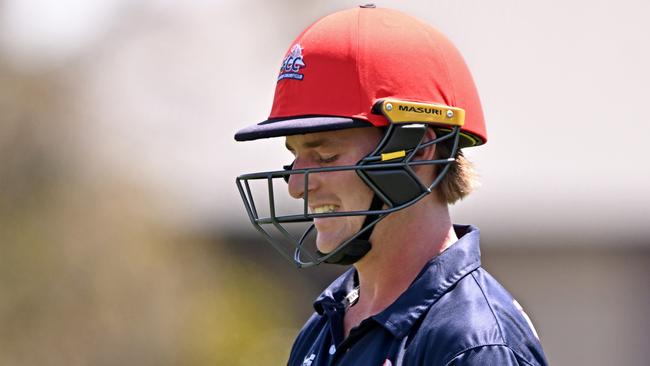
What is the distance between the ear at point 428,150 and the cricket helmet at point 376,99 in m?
0.02

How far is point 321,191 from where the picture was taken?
308 centimetres

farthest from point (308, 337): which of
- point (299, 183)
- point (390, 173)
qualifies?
point (390, 173)

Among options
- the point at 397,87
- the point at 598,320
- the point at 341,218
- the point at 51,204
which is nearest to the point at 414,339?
the point at 341,218

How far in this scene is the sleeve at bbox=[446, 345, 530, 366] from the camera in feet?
8.79

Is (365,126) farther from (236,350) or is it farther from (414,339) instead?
(236,350)

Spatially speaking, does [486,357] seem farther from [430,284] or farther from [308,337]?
[308,337]

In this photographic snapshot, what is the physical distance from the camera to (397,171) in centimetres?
301

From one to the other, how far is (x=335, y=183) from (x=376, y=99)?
0.79 feet

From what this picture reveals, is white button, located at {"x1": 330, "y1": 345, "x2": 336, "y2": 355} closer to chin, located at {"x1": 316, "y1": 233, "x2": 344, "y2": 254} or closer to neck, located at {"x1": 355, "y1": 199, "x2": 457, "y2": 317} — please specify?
neck, located at {"x1": 355, "y1": 199, "x2": 457, "y2": 317}

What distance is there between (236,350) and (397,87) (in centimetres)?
625

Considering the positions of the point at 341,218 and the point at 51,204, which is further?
the point at 51,204

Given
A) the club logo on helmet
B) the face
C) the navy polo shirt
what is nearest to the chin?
the face

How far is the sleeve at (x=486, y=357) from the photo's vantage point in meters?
2.68

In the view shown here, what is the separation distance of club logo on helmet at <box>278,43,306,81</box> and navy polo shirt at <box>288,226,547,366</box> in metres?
0.61
